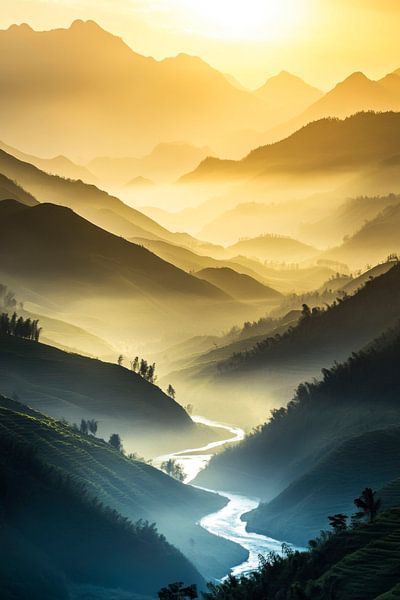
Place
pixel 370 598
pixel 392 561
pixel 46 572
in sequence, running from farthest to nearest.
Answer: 1. pixel 46 572
2. pixel 392 561
3. pixel 370 598

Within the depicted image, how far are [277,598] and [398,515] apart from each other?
29.2 metres

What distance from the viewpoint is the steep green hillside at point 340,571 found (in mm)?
152250

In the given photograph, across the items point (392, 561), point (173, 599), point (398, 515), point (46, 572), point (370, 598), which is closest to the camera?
point (370, 598)

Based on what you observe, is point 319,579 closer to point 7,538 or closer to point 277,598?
point 277,598

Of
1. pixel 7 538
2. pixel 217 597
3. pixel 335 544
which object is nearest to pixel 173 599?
pixel 217 597

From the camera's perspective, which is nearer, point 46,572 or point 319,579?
point 319,579

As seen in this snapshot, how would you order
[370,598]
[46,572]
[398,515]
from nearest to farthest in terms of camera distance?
[370,598]
[398,515]
[46,572]

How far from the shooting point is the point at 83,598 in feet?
648

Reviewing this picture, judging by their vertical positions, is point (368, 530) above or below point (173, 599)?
above

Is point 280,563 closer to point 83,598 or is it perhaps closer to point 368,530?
point 368,530

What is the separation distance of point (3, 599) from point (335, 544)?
47210 mm

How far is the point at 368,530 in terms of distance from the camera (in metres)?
182

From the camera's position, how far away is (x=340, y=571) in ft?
522

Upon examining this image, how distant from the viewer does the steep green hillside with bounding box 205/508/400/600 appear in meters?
152
